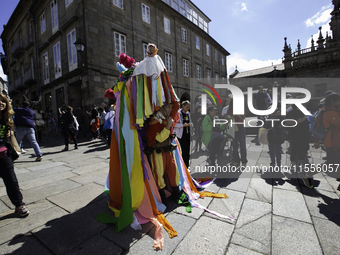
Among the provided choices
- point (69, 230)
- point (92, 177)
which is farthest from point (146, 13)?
point (69, 230)

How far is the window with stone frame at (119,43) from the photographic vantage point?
37.4 feet

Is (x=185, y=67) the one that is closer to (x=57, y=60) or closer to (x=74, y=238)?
(x=57, y=60)

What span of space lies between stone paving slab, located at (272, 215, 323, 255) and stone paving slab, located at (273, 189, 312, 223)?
147mm

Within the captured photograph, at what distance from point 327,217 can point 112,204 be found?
2.87m

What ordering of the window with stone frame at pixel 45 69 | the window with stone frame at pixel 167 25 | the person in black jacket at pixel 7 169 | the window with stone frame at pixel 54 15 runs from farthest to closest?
the window with stone frame at pixel 167 25, the window with stone frame at pixel 45 69, the window with stone frame at pixel 54 15, the person in black jacket at pixel 7 169

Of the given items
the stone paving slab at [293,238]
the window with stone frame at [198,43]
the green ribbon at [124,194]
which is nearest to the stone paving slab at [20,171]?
the green ribbon at [124,194]

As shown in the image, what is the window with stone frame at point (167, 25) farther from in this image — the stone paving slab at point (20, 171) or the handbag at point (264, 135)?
the stone paving slab at point (20, 171)

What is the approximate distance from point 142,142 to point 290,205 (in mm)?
2389

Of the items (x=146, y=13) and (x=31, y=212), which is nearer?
(x=31, y=212)

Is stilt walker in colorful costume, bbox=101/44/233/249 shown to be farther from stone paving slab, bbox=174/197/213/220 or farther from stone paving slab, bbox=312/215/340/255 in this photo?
stone paving slab, bbox=312/215/340/255

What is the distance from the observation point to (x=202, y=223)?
2.13 meters

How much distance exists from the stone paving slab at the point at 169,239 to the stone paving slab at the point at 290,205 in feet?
4.20

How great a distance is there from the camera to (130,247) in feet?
5.70

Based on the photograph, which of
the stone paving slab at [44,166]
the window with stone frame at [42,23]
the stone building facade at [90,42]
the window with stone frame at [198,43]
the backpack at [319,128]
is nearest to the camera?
the backpack at [319,128]
